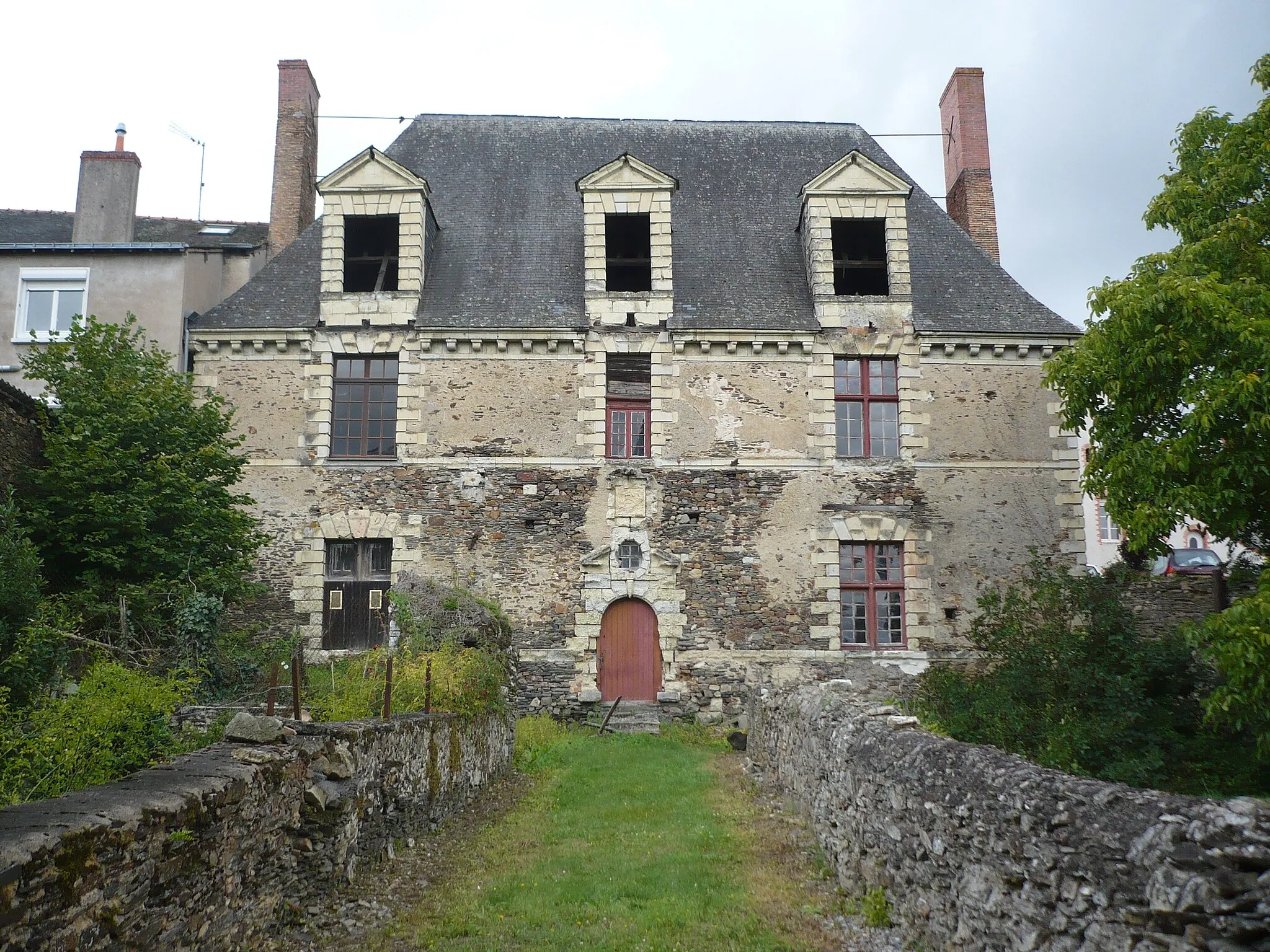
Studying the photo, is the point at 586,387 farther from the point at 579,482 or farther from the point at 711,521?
the point at 711,521

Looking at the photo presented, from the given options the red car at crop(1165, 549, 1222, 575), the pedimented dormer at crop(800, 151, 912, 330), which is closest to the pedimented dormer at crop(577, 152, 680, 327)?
the pedimented dormer at crop(800, 151, 912, 330)

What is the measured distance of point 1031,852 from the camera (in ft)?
12.6

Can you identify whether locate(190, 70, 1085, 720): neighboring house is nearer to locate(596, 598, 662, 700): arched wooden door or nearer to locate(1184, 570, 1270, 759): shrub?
locate(596, 598, 662, 700): arched wooden door

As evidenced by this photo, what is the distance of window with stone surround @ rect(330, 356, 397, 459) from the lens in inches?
612

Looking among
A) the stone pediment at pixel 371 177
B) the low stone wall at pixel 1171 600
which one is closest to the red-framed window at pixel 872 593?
the low stone wall at pixel 1171 600

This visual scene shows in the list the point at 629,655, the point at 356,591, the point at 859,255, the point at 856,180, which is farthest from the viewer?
the point at 859,255

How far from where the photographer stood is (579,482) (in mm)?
15391

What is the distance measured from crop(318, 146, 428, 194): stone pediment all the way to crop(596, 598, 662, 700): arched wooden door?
7698 millimetres

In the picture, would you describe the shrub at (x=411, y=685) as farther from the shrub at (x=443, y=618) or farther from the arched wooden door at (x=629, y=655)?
the arched wooden door at (x=629, y=655)

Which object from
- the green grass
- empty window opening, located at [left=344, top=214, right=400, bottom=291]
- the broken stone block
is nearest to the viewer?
the broken stone block

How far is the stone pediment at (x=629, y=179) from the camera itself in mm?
16234

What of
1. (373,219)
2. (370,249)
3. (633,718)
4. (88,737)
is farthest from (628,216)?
(88,737)

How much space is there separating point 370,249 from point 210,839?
46.6 feet

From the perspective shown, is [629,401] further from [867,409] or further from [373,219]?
[373,219]
